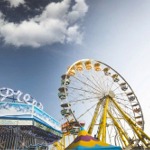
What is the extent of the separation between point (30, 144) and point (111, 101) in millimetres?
9562

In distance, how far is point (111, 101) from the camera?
26938 mm

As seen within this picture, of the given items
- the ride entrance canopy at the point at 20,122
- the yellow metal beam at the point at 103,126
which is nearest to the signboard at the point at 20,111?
the ride entrance canopy at the point at 20,122

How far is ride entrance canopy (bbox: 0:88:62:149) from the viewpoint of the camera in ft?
73.1

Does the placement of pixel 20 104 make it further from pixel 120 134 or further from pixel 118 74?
pixel 118 74

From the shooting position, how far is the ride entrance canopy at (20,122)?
22281 mm

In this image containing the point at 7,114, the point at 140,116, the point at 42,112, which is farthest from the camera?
the point at 140,116

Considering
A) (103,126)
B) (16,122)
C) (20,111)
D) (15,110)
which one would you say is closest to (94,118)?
(103,126)

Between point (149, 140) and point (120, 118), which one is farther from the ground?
point (120, 118)

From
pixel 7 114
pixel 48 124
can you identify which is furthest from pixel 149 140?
pixel 7 114

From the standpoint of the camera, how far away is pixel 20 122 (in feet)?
73.5

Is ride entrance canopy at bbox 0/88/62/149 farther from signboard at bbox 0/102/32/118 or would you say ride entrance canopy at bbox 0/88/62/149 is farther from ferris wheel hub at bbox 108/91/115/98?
ferris wheel hub at bbox 108/91/115/98

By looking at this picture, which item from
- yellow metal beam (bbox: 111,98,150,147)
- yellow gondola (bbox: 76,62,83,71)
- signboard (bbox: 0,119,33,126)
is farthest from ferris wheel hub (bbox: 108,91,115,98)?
signboard (bbox: 0,119,33,126)

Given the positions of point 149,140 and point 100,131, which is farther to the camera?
point 149,140

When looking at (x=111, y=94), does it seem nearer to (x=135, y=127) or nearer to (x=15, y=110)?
(x=135, y=127)
